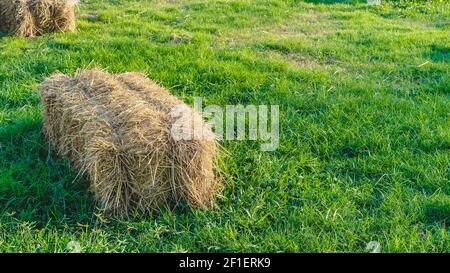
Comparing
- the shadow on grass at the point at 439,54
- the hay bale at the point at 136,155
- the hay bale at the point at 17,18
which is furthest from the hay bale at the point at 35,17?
the shadow on grass at the point at 439,54

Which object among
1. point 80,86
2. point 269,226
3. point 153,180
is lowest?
point 269,226

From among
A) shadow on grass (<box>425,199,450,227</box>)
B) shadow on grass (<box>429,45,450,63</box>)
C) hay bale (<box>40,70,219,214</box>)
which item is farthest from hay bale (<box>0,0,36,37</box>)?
shadow on grass (<box>425,199,450,227</box>)

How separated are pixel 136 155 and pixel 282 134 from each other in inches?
65.0

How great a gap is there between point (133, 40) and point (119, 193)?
3.82 meters

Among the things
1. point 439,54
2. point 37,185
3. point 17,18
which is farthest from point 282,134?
point 17,18

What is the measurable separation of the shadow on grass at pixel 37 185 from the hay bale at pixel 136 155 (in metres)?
0.16

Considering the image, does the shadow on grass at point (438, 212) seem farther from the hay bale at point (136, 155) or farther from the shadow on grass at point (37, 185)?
the shadow on grass at point (37, 185)

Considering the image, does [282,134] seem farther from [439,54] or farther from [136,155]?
[439,54]

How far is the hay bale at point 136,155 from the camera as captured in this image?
4027 millimetres

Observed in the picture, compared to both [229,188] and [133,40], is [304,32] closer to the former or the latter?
[133,40]

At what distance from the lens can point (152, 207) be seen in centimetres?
414

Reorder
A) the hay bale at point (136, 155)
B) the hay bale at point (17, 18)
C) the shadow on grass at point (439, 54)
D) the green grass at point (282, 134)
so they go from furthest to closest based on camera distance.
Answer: the hay bale at point (17, 18)
the shadow on grass at point (439, 54)
the hay bale at point (136, 155)
the green grass at point (282, 134)

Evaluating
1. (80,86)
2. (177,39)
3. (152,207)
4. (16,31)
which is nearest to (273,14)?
(177,39)

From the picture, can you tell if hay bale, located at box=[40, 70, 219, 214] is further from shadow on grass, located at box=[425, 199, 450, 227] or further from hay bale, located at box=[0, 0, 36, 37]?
hay bale, located at box=[0, 0, 36, 37]
